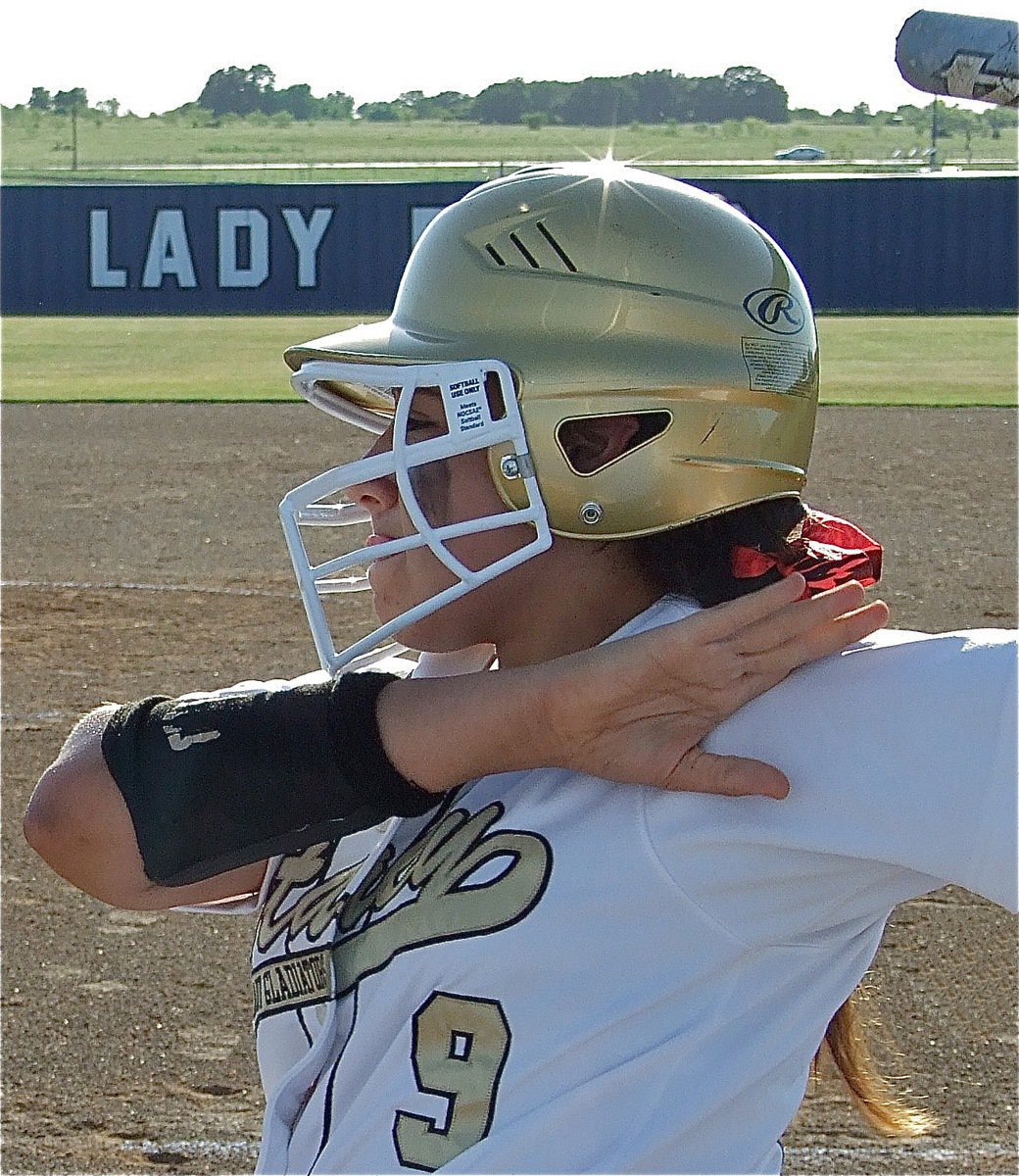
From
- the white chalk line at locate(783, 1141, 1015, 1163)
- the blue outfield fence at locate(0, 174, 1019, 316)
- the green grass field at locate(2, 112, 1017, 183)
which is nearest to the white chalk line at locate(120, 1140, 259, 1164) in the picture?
the white chalk line at locate(783, 1141, 1015, 1163)

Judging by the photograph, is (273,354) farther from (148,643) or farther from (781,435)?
(781,435)

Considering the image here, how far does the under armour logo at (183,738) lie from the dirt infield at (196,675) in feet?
5.26

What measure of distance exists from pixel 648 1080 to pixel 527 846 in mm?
215

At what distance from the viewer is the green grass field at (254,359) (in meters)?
13.7

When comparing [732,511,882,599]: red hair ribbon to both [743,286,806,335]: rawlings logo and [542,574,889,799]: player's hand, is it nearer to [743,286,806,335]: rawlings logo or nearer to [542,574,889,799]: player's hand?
[542,574,889,799]: player's hand

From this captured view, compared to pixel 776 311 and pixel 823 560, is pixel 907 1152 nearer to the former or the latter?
pixel 823 560

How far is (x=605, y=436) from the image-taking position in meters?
1.61

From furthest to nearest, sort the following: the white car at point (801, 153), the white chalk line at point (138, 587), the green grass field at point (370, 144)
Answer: the white car at point (801, 153) → the green grass field at point (370, 144) → the white chalk line at point (138, 587)

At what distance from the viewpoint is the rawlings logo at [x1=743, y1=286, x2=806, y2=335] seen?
5.24ft

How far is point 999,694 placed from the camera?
4.22 ft

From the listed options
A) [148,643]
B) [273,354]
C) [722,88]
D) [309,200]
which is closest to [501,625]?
[148,643]

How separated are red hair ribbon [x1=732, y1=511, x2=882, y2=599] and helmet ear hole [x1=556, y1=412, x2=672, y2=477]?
0.46 feet

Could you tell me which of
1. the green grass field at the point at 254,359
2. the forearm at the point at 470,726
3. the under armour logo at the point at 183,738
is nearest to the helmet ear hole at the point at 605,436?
the forearm at the point at 470,726

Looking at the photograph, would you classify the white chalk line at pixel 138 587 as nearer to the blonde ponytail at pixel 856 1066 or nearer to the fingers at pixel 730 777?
the blonde ponytail at pixel 856 1066
